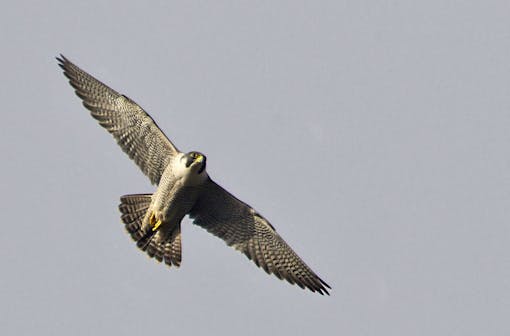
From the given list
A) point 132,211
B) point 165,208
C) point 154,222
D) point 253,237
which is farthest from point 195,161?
point 253,237

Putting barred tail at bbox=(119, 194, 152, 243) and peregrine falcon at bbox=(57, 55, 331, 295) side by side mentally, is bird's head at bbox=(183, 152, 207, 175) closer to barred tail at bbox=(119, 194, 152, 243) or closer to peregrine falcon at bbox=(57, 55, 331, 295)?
peregrine falcon at bbox=(57, 55, 331, 295)

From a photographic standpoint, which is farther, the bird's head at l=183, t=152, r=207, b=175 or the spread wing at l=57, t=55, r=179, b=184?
the spread wing at l=57, t=55, r=179, b=184

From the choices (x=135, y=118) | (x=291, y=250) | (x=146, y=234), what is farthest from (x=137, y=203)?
(x=291, y=250)

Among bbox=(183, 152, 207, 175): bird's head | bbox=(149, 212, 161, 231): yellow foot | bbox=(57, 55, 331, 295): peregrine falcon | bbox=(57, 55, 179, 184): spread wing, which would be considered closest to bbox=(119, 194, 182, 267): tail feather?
bbox=(57, 55, 331, 295): peregrine falcon

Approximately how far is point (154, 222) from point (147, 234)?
0.41 m

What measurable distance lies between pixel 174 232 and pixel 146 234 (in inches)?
23.2

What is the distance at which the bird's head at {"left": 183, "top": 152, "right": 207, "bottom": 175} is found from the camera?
1650cm

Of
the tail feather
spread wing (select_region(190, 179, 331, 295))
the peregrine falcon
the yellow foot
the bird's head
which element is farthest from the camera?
the tail feather

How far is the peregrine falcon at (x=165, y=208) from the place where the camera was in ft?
57.4

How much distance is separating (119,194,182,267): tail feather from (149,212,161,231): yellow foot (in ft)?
0.52

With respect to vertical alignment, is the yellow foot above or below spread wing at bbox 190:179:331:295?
below

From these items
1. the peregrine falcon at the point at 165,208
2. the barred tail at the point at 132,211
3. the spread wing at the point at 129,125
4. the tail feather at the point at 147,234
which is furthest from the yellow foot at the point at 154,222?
the spread wing at the point at 129,125

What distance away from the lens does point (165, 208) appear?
1733cm

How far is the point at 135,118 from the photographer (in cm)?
1761
